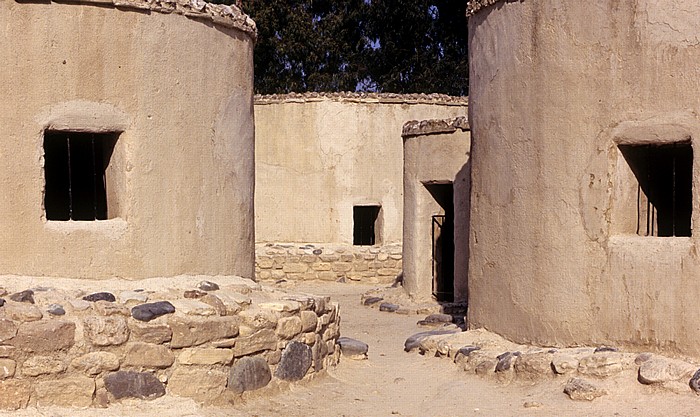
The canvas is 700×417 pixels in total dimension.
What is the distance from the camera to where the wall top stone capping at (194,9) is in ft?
22.6

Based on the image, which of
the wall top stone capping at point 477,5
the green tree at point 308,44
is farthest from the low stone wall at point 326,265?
the green tree at point 308,44

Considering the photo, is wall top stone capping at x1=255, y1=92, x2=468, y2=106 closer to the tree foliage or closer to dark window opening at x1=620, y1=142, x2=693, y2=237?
dark window opening at x1=620, y1=142, x2=693, y2=237

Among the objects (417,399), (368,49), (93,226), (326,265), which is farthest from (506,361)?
(368,49)

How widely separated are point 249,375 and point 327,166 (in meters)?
10.3

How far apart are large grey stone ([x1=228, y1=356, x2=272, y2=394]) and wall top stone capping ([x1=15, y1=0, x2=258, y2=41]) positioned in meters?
2.79

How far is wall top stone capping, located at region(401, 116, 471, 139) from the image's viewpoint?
12086mm

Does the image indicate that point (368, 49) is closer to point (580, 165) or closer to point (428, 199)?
point (428, 199)

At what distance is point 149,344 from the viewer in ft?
20.3

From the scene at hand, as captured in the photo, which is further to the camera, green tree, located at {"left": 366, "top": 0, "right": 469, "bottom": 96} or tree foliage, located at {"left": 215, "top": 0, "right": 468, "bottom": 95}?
green tree, located at {"left": 366, "top": 0, "right": 469, "bottom": 96}

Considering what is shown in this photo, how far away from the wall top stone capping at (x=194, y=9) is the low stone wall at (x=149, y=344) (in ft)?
6.92

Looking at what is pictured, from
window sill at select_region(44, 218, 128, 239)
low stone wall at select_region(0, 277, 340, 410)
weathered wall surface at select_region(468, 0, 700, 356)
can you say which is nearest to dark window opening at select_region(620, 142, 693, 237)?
weathered wall surface at select_region(468, 0, 700, 356)

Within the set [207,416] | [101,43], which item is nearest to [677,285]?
[207,416]

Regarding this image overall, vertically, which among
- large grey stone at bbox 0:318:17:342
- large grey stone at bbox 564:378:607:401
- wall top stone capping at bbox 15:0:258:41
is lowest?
large grey stone at bbox 564:378:607:401

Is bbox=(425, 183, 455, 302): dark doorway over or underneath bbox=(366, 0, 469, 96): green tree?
underneath
